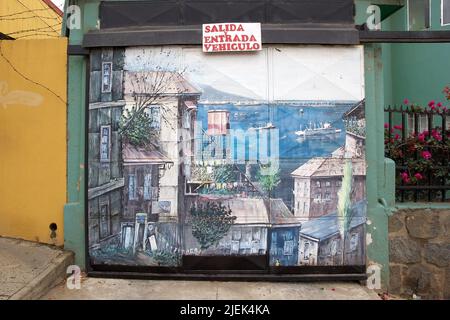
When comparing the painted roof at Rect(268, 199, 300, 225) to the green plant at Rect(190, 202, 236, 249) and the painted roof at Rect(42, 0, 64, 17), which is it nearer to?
the green plant at Rect(190, 202, 236, 249)

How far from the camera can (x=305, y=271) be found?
5.13 metres

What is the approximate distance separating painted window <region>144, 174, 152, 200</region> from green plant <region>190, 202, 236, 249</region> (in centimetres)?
53

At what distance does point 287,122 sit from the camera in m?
5.07

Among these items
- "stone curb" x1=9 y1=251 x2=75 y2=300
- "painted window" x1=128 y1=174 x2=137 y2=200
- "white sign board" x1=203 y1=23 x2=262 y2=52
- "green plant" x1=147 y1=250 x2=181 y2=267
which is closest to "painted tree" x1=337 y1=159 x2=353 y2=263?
"white sign board" x1=203 y1=23 x2=262 y2=52

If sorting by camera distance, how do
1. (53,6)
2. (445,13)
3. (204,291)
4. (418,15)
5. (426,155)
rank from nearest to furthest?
(204,291), (426,155), (445,13), (418,15), (53,6)

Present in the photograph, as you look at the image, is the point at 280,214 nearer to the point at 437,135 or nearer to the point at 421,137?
the point at 421,137

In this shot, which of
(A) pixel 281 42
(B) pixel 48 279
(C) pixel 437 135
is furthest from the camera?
(C) pixel 437 135

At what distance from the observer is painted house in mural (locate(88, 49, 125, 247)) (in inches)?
204

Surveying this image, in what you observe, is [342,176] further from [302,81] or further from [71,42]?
[71,42]

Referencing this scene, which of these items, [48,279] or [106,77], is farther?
[106,77]

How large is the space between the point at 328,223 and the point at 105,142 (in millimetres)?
2805

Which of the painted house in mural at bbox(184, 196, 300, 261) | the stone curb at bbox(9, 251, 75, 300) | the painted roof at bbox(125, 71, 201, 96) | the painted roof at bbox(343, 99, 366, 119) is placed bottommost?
the stone curb at bbox(9, 251, 75, 300)

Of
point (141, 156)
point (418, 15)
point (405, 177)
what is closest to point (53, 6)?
point (141, 156)
